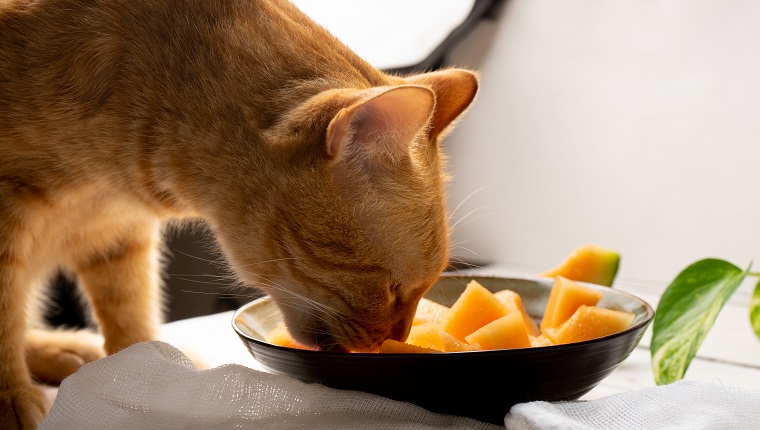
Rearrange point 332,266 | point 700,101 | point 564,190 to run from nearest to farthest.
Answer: point 332,266 → point 700,101 → point 564,190

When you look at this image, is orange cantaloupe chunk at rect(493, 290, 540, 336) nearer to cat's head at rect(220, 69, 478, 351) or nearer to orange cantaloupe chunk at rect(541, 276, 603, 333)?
orange cantaloupe chunk at rect(541, 276, 603, 333)

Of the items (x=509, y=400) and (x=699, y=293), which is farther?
(x=699, y=293)

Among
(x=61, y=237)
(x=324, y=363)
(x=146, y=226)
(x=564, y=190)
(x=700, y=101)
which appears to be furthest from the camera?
(x=564, y=190)

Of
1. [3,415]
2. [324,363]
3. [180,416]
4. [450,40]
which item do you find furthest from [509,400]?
[450,40]

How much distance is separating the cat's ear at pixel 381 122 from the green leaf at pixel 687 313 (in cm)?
47

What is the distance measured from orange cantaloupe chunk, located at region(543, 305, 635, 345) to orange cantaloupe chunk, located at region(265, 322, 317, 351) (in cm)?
33

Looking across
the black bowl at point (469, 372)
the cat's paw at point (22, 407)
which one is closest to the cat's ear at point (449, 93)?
the black bowl at point (469, 372)

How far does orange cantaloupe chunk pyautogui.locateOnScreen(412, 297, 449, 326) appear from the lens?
3.76ft

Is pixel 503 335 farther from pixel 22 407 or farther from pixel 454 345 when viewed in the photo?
pixel 22 407

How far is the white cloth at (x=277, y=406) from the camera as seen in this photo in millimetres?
824

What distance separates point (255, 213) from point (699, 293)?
64 cm

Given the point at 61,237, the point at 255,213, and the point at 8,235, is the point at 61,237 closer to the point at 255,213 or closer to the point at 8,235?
the point at 8,235

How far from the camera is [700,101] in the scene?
7.19 ft

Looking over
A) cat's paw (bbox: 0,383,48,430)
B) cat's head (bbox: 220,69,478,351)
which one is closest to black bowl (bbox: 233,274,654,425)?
cat's head (bbox: 220,69,478,351)
